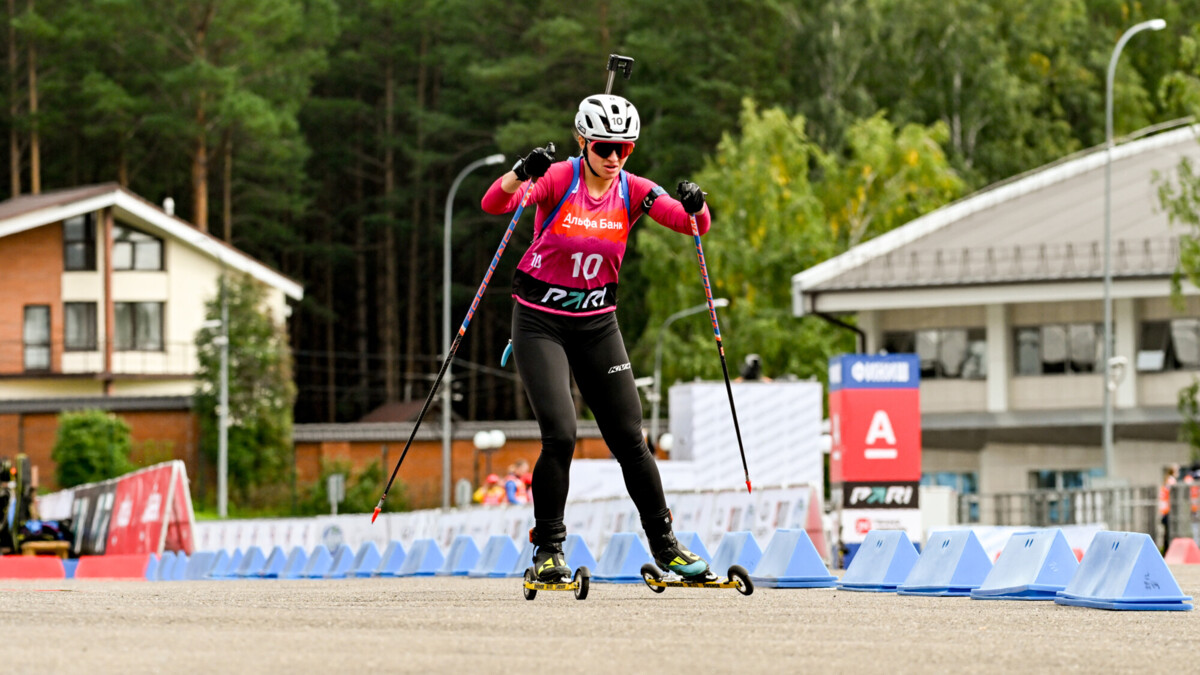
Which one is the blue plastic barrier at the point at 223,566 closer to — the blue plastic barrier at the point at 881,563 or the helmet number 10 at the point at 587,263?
the blue plastic barrier at the point at 881,563

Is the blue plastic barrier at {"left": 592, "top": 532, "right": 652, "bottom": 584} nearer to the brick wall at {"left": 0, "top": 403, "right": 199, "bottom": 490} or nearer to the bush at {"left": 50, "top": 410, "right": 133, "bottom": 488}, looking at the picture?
the bush at {"left": 50, "top": 410, "right": 133, "bottom": 488}

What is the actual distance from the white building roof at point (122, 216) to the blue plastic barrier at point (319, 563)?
145ft

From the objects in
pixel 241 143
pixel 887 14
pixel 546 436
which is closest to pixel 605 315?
pixel 546 436

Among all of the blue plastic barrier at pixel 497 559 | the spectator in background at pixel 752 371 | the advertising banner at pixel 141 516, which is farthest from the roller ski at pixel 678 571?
the spectator in background at pixel 752 371

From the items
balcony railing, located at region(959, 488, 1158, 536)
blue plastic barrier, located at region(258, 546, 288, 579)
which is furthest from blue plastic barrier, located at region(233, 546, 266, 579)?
balcony railing, located at region(959, 488, 1158, 536)

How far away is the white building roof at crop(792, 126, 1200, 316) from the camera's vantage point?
163 feet

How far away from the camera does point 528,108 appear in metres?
74.0

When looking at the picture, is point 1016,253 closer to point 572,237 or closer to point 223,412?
point 223,412

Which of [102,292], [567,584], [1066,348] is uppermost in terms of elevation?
[102,292]

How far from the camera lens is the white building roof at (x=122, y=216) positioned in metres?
62.9

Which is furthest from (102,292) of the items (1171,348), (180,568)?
(180,568)

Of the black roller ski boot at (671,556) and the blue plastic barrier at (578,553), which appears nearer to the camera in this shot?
the black roller ski boot at (671,556)

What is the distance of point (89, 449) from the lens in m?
55.9

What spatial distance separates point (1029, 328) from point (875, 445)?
3201 cm
